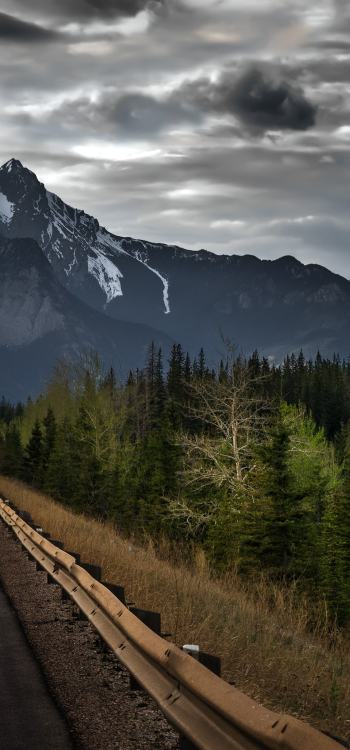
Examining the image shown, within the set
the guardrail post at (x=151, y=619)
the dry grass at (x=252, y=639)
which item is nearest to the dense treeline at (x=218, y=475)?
the dry grass at (x=252, y=639)

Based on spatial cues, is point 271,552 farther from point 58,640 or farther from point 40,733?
point 40,733

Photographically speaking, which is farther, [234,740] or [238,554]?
[238,554]

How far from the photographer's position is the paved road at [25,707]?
15.3 ft

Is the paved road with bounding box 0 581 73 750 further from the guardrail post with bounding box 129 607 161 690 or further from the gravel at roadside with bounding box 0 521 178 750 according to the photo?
the guardrail post with bounding box 129 607 161 690

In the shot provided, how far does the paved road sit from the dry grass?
4.75 feet

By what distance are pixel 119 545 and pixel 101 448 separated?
130ft

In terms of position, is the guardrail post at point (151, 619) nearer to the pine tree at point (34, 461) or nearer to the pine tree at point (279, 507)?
the pine tree at point (279, 507)

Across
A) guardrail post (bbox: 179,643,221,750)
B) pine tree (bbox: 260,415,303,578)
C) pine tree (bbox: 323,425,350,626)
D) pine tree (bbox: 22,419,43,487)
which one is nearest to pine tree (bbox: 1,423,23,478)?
pine tree (bbox: 22,419,43,487)

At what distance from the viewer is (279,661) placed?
6.74 m

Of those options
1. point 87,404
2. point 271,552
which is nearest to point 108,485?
point 87,404

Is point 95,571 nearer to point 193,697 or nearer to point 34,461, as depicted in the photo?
point 193,697

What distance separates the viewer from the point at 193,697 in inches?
169

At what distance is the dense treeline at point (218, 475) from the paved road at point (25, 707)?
516 inches

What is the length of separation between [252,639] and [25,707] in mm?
2885
